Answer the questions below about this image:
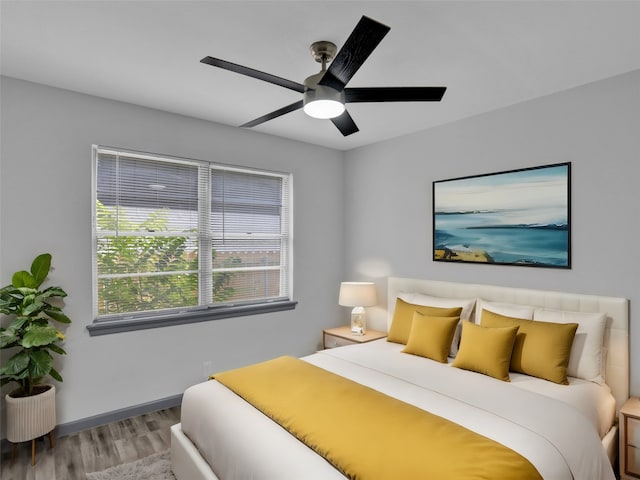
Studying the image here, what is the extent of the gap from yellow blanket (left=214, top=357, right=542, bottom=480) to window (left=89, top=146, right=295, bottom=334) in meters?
1.39

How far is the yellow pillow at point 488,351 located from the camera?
2562 millimetres

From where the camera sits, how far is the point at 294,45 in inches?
87.9

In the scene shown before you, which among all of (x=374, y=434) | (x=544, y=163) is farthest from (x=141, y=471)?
(x=544, y=163)

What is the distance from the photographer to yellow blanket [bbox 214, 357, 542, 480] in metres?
1.51

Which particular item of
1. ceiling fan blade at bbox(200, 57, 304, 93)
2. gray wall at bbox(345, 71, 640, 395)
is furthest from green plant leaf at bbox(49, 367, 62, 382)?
gray wall at bbox(345, 71, 640, 395)

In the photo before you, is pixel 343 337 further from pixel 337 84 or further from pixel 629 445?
pixel 337 84

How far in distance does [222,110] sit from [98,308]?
1.96 m

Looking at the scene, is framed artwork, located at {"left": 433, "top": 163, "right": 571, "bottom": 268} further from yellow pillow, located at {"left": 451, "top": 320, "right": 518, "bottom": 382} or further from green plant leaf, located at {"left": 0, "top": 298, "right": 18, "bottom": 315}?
Result: green plant leaf, located at {"left": 0, "top": 298, "right": 18, "bottom": 315}

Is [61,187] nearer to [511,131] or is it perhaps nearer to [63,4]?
[63,4]

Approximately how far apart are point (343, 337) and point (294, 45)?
286 centimetres

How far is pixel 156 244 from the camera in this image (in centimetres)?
341

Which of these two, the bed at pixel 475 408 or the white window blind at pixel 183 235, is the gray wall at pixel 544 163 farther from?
the white window blind at pixel 183 235

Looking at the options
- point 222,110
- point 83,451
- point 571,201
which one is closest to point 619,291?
point 571,201

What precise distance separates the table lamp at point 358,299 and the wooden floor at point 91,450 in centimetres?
192
